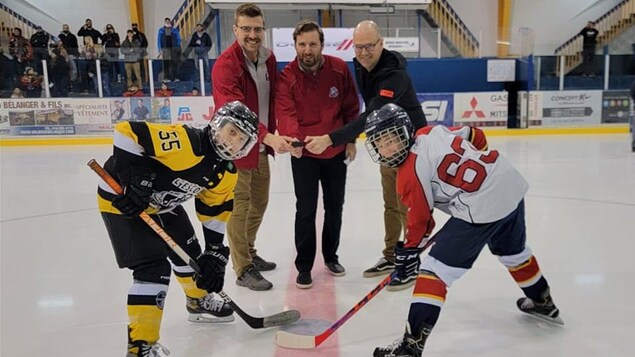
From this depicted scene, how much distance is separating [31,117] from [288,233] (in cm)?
730

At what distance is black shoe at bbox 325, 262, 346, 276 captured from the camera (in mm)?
2963

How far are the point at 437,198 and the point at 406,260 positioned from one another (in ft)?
0.83

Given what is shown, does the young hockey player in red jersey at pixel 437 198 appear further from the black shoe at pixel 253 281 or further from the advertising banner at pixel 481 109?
the advertising banner at pixel 481 109

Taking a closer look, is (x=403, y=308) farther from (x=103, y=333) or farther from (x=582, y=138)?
(x=582, y=138)

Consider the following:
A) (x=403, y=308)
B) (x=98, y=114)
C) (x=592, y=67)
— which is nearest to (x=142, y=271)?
(x=403, y=308)

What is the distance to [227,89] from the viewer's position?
8.54 feet

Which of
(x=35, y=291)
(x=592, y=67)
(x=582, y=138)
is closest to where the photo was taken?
(x=35, y=291)

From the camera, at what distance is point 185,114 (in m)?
9.44

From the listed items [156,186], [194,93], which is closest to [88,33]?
[194,93]

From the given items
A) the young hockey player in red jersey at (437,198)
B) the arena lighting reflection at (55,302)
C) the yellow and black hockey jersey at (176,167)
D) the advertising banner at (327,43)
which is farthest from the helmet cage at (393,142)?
the advertising banner at (327,43)

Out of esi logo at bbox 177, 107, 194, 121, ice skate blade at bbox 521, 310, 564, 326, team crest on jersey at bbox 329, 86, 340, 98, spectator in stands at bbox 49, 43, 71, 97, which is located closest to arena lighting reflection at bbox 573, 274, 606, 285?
ice skate blade at bbox 521, 310, 564, 326

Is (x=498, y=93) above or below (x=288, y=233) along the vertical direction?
above

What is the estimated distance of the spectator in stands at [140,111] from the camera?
30.8 feet

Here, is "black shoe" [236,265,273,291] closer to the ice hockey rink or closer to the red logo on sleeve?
the ice hockey rink
